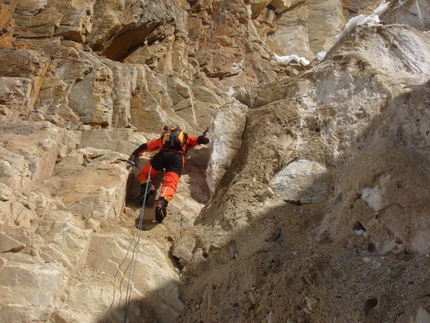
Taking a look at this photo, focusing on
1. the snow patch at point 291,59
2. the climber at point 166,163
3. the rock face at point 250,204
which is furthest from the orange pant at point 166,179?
the snow patch at point 291,59

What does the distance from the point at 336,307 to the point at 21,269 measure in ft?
10.0

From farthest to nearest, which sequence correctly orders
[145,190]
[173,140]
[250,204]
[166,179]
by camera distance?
[173,140] → [166,179] → [145,190] → [250,204]

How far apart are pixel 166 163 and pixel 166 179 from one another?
41 centimetres

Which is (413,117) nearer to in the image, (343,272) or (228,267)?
(343,272)

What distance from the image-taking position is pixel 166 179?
6414 millimetres

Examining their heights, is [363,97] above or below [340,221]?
above

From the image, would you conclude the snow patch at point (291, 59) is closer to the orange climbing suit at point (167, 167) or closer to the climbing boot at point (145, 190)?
the orange climbing suit at point (167, 167)

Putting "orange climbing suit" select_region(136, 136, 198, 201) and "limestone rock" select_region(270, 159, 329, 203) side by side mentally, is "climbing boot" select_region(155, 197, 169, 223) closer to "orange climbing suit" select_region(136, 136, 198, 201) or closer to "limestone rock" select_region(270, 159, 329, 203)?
"orange climbing suit" select_region(136, 136, 198, 201)

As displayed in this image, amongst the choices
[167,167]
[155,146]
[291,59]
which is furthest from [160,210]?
[291,59]

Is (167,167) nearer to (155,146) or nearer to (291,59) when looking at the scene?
(155,146)

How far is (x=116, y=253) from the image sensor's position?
509 centimetres

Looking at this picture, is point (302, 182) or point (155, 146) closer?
point (302, 182)

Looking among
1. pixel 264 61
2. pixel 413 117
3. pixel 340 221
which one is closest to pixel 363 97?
pixel 413 117

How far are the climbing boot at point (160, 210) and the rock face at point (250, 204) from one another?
0.48ft
